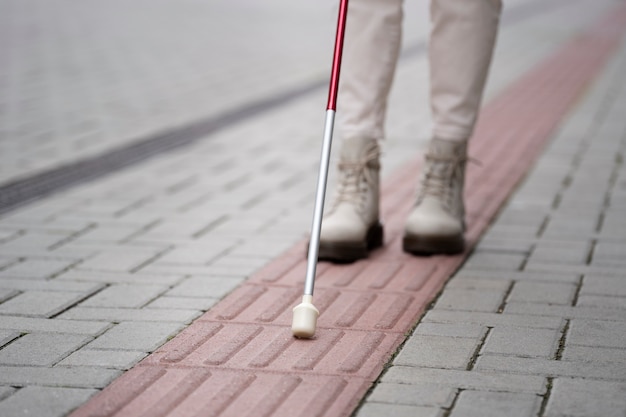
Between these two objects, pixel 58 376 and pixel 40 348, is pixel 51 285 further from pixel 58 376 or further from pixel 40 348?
pixel 58 376

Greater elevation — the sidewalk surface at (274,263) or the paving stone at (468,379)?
the paving stone at (468,379)

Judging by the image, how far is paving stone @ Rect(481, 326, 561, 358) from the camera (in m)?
2.53

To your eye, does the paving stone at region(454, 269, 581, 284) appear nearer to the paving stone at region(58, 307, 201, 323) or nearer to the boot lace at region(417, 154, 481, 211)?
the boot lace at region(417, 154, 481, 211)

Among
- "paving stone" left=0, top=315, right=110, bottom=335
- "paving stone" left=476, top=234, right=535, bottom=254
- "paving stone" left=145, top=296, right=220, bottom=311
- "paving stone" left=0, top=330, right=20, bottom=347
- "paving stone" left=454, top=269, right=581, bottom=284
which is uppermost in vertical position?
"paving stone" left=0, top=330, right=20, bottom=347

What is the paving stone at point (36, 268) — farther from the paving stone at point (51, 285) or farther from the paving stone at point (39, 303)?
the paving stone at point (39, 303)

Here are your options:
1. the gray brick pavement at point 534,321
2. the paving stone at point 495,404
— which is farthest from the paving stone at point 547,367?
the paving stone at point 495,404

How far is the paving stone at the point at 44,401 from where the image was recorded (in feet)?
7.13

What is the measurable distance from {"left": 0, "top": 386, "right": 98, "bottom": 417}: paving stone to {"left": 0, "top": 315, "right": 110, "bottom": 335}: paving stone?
1.34 feet

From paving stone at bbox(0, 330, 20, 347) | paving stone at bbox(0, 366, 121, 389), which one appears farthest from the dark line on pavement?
paving stone at bbox(0, 366, 121, 389)

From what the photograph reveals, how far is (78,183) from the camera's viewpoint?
4.56 meters

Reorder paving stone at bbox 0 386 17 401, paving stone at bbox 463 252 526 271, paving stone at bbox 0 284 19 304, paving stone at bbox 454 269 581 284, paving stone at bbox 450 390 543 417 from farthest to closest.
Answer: paving stone at bbox 463 252 526 271 < paving stone at bbox 454 269 581 284 < paving stone at bbox 0 284 19 304 < paving stone at bbox 0 386 17 401 < paving stone at bbox 450 390 543 417

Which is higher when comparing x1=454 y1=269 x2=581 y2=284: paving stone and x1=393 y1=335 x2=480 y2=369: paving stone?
x1=393 y1=335 x2=480 y2=369: paving stone

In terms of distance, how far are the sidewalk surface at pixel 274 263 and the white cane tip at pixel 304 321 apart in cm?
3

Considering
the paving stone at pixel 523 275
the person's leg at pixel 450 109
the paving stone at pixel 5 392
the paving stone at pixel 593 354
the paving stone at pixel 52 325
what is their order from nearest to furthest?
the paving stone at pixel 5 392 < the paving stone at pixel 593 354 < the paving stone at pixel 52 325 < the paving stone at pixel 523 275 < the person's leg at pixel 450 109
